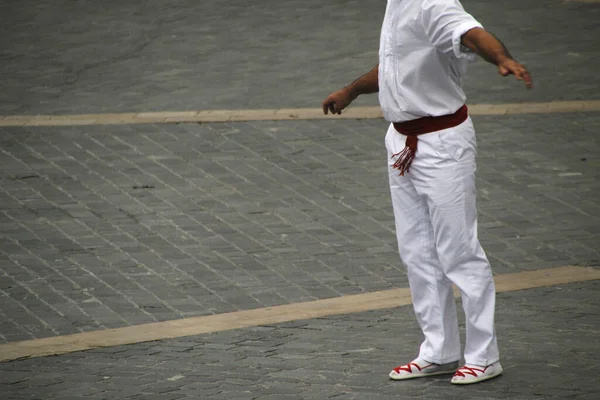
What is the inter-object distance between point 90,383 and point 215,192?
3664 mm

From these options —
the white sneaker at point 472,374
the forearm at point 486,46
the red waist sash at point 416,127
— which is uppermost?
the forearm at point 486,46

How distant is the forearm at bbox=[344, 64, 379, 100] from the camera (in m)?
5.70

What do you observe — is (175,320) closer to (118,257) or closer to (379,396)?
(118,257)

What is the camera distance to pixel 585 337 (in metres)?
6.16

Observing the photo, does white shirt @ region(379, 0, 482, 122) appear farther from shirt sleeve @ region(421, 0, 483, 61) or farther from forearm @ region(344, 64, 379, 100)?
forearm @ region(344, 64, 379, 100)

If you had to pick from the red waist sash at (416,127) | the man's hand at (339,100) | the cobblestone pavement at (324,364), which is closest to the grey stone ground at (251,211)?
the cobblestone pavement at (324,364)

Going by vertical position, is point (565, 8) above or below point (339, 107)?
below

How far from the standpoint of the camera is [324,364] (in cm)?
591

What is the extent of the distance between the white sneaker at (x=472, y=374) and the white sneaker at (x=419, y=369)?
151mm

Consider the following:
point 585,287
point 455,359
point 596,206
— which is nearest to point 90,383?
point 455,359

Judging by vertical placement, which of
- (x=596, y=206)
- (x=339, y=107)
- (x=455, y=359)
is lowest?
(x=596, y=206)

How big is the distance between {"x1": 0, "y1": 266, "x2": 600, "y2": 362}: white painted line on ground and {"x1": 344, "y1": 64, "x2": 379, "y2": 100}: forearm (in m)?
1.57

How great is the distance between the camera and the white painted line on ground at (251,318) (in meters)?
6.46

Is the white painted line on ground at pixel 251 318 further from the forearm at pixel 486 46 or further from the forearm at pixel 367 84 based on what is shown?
the forearm at pixel 486 46
